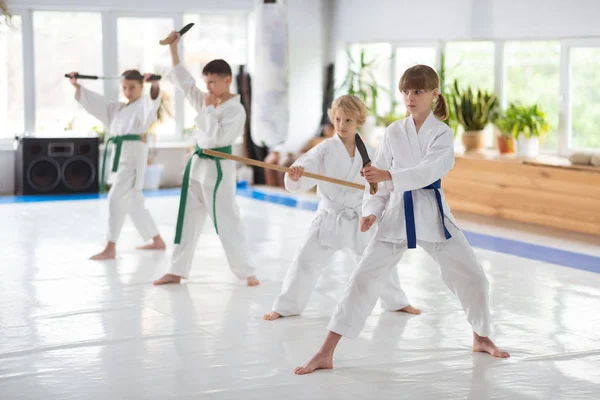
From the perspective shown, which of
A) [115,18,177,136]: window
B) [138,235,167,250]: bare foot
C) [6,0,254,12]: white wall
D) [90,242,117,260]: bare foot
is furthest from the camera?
[115,18,177,136]: window

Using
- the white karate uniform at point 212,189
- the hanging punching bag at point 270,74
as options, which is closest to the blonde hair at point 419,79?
the white karate uniform at point 212,189

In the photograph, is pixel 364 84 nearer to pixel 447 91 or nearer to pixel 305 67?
pixel 305 67

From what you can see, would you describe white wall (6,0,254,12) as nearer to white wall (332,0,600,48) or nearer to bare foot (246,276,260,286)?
white wall (332,0,600,48)

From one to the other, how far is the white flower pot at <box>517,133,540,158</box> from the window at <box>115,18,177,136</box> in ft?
12.5

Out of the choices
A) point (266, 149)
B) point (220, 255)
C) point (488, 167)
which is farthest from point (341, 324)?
point (266, 149)

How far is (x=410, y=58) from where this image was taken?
31.3 ft

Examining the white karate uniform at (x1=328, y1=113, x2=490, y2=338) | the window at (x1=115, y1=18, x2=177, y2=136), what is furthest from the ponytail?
the window at (x1=115, y1=18, x2=177, y2=136)

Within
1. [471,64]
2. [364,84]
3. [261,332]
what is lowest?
[261,332]

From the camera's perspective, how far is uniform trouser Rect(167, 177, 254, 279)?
4.80m

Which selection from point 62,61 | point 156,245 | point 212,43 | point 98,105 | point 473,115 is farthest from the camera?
point 212,43

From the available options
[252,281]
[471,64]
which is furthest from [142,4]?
[252,281]

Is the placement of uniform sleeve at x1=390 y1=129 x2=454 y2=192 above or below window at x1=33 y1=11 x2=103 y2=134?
below

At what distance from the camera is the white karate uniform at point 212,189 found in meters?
4.71

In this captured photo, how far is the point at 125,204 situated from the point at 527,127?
3772 millimetres
